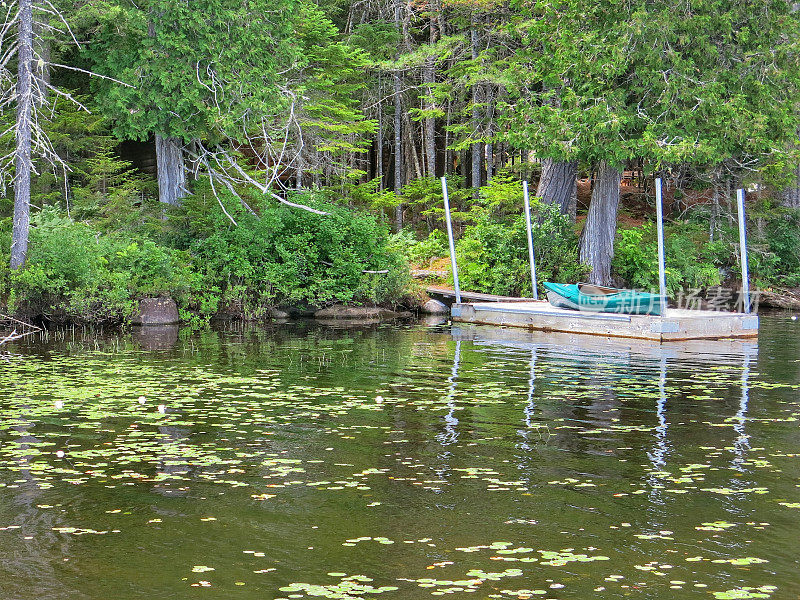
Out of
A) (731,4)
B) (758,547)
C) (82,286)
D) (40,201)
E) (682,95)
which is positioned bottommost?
(758,547)

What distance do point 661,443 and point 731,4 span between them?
792 inches

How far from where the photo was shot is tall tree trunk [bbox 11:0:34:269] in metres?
21.6

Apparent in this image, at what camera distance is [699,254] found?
102 feet

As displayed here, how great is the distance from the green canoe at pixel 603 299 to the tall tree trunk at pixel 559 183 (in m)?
6.83

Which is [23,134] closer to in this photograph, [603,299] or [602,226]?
[603,299]

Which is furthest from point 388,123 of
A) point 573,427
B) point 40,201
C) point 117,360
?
point 573,427

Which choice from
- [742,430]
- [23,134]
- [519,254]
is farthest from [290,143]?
[742,430]

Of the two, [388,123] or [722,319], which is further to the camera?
[388,123]

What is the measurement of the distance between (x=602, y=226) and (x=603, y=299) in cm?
655

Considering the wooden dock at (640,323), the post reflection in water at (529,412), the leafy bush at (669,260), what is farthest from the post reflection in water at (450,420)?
the leafy bush at (669,260)

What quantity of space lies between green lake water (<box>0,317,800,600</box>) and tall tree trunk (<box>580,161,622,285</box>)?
39.7ft

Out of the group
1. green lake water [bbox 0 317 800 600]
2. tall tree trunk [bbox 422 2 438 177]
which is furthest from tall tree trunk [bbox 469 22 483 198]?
green lake water [bbox 0 317 800 600]

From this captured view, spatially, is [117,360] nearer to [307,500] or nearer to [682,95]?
[307,500]

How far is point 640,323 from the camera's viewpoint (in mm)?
20859
